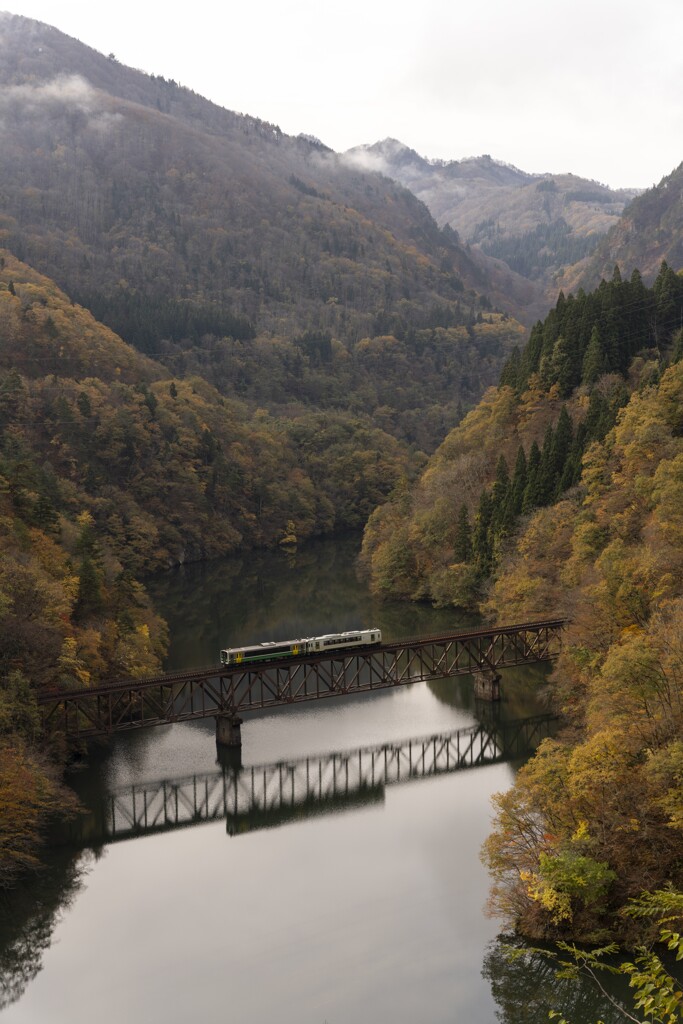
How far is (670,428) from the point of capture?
72.9 m

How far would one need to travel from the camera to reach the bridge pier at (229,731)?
57469mm

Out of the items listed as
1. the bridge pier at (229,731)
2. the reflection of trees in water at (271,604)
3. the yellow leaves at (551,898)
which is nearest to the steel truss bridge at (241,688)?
the bridge pier at (229,731)

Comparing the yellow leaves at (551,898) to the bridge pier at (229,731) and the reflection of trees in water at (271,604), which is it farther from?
the reflection of trees in water at (271,604)

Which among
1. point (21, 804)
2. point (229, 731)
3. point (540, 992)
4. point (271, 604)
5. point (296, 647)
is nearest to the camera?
point (540, 992)

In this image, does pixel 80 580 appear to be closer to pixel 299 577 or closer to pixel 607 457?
pixel 607 457

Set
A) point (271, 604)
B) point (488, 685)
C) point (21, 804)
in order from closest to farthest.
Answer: point (21, 804), point (488, 685), point (271, 604)

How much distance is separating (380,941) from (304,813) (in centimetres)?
1306

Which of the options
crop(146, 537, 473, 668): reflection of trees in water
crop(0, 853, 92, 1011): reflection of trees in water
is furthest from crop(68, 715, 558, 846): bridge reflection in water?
crop(146, 537, 473, 668): reflection of trees in water

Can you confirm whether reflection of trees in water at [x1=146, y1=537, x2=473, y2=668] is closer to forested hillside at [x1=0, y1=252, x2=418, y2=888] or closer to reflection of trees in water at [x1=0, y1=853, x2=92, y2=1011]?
forested hillside at [x1=0, y1=252, x2=418, y2=888]

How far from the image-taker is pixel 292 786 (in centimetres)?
5391

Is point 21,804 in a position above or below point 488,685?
below

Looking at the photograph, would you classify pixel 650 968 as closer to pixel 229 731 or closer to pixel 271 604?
pixel 229 731

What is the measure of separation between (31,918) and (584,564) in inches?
1650

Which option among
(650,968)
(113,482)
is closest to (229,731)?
(650,968)
